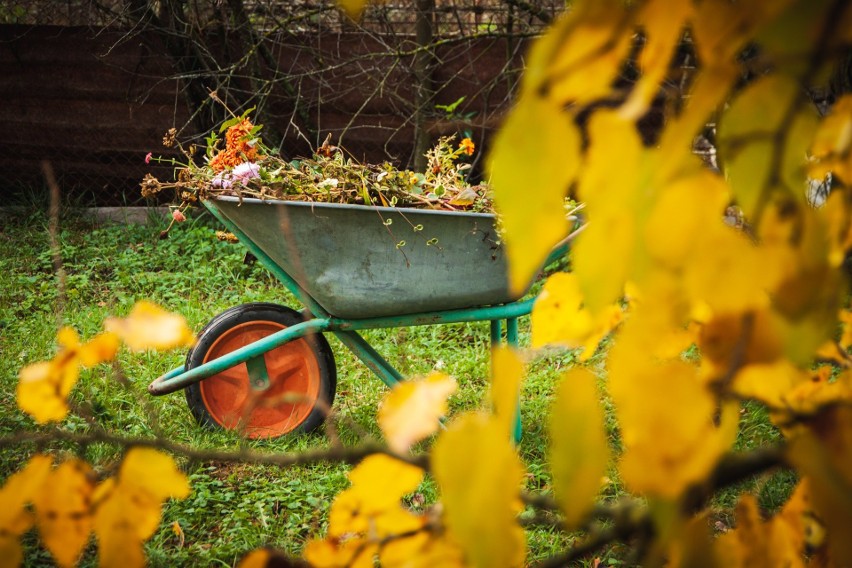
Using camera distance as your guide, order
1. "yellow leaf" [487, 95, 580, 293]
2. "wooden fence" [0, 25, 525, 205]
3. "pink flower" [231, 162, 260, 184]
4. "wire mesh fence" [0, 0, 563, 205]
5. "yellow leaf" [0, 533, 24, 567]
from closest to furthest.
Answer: "yellow leaf" [487, 95, 580, 293]
"yellow leaf" [0, 533, 24, 567]
"pink flower" [231, 162, 260, 184]
"wire mesh fence" [0, 0, 563, 205]
"wooden fence" [0, 25, 525, 205]

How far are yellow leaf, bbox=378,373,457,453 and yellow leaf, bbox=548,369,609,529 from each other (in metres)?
0.10

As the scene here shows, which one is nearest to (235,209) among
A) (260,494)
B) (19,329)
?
(260,494)

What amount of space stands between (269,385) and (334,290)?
17.7 inches

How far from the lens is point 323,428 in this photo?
2320mm

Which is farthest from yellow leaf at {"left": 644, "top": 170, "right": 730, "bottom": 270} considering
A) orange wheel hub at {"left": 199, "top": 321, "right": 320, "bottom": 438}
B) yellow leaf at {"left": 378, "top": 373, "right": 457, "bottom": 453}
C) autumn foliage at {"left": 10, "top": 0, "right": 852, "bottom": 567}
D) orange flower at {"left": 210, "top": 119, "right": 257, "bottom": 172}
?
orange wheel hub at {"left": 199, "top": 321, "right": 320, "bottom": 438}

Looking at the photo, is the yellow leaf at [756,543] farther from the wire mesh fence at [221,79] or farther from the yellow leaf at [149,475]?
the wire mesh fence at [221,79]

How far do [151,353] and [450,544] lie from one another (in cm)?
286

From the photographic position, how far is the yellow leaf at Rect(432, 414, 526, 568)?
0.25 m

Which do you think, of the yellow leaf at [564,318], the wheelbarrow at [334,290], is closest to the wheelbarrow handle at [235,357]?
the wheelbarrow at [334,290]

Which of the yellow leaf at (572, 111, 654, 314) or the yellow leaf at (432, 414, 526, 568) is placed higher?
the yellow leaf at (572, 111, 654, 314)

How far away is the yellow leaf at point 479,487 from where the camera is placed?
25cm

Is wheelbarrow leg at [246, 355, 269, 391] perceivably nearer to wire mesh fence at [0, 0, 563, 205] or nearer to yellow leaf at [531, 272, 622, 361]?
yellow leaf at [531, 272, 622, 361]

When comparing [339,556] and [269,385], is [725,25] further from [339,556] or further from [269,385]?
[269,385]

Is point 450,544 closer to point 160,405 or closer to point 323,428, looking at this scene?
point 323,428
